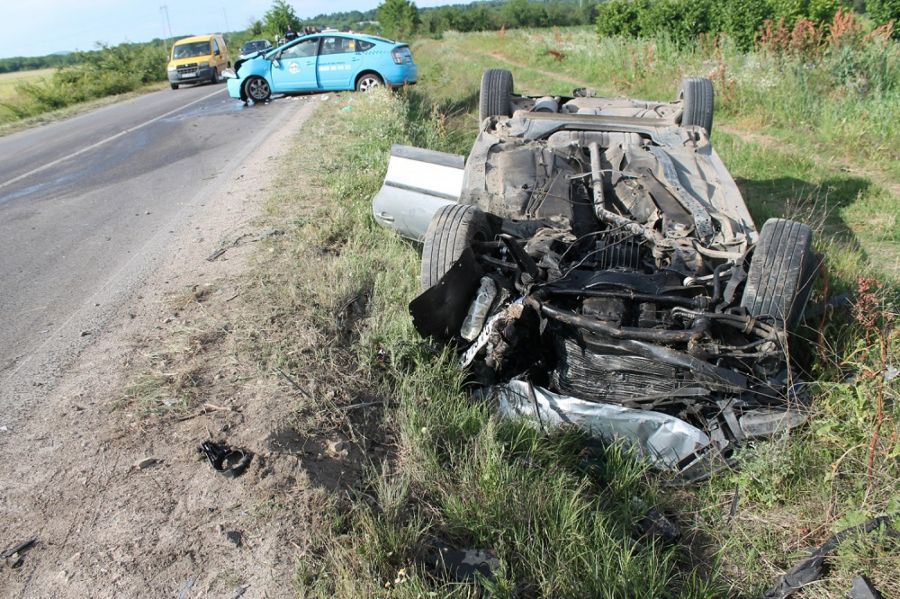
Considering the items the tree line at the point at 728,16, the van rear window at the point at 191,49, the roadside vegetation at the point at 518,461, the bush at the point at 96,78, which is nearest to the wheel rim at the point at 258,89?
the bush at the point at 96,78

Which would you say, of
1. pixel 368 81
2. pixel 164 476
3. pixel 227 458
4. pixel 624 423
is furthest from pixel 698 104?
pixel 368 81

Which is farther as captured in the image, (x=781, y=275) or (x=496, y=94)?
(x=496, y=94)

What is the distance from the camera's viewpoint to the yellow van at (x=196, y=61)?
67.1ft

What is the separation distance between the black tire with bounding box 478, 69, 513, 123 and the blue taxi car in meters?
6.56

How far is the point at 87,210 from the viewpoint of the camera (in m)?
6.59

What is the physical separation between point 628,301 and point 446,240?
1154 mm

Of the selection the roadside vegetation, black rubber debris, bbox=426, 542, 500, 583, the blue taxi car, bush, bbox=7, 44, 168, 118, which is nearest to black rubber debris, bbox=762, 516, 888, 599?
the roadside vegetation

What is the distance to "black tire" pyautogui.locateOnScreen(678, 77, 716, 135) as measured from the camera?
19.3 feet

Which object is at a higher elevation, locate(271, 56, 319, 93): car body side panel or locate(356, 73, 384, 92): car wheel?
locate(271, 56, 319, 93): car body side panel

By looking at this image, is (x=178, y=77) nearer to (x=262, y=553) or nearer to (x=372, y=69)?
(x=372, y=69)

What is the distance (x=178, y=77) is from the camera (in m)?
20.5

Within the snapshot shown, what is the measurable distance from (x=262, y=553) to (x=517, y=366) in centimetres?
175

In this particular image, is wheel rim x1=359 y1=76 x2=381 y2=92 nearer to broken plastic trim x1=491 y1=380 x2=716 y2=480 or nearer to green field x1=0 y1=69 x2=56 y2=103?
broken plastic trim x1=491 y1=380 x2=716 y2=480

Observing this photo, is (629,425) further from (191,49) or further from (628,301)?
(191,49)
